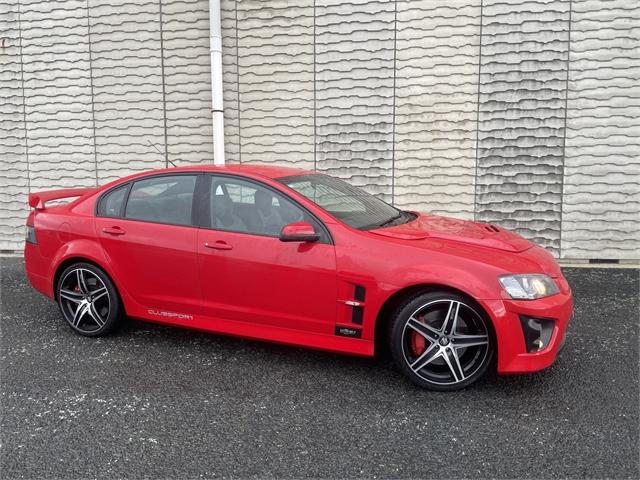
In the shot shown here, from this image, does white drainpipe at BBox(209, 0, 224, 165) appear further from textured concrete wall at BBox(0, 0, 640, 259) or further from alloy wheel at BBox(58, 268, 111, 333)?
alloy wheel at BBox(58, 268, 111, 333)

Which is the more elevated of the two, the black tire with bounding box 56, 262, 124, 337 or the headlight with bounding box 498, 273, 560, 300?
the headlight with bounding box 498, 273, 560, 300

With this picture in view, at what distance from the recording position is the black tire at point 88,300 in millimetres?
4922

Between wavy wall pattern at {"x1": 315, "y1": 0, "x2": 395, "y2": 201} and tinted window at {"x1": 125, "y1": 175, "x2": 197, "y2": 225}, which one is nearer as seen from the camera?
tinted window at {"x1": 125, "y1": 175, "x2": 197, "y2": 225}

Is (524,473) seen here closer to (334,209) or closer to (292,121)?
(334,209)

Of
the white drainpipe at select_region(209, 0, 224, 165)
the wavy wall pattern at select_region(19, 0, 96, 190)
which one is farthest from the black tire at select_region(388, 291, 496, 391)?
the wavy wall pattern at select_region(19, 0, 96, 190)

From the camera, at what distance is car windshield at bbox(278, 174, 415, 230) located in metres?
4.40

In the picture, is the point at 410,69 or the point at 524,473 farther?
the point at 410,69

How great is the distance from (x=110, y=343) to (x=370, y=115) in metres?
4.99

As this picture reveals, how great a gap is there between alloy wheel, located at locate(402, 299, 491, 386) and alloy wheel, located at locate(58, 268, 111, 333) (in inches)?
102

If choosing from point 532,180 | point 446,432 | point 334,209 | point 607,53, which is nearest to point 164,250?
point 334,209

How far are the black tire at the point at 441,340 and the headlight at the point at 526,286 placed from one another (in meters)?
0.22

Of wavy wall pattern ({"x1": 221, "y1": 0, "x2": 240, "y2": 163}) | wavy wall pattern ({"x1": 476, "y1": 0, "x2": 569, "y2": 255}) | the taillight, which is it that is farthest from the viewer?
wavy wall pattern ({"x1": 221, "y1": 0, "x2": 240, "y2": 163})

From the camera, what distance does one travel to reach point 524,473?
2945mm

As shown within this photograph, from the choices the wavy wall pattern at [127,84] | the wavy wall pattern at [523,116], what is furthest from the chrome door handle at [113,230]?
the wavy wall pattern at [523,116]
